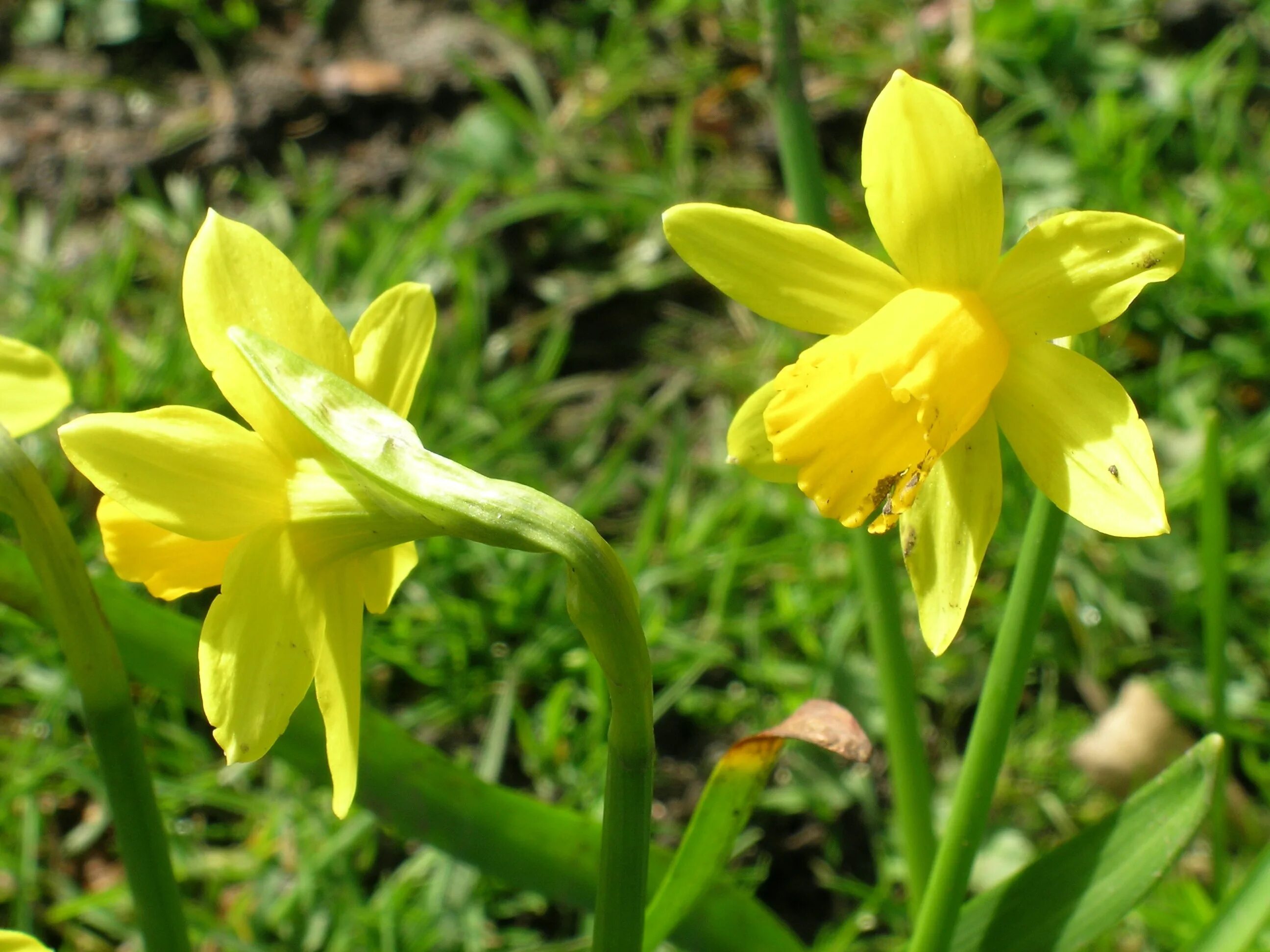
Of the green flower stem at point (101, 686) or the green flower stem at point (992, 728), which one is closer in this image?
the green flower stem at point (101, 686)

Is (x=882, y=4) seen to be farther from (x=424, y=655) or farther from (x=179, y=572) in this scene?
(x=179, y=572)

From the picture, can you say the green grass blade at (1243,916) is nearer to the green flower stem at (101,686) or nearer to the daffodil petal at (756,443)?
the daffodil petal at (756,443)

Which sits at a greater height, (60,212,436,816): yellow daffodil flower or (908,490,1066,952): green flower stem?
(60,212,436,816): yellow daffodil flower

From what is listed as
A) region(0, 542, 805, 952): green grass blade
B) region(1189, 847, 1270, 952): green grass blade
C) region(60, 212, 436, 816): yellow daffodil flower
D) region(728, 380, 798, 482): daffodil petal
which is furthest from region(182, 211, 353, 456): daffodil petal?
region(1189, 847, 1270, 952): green grass blade

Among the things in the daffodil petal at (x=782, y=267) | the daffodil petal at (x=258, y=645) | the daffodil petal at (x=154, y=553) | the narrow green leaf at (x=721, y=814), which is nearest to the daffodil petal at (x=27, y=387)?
the daffodil petal at (x=154, y=553)

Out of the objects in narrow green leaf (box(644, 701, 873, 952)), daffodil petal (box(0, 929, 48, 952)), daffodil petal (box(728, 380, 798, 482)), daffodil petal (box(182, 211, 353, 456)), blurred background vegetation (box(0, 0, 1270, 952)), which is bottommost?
blurred background vegetation (box(0, 0, 1270, 952))

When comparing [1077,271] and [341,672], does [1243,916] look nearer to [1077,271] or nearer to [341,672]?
[1077,271]

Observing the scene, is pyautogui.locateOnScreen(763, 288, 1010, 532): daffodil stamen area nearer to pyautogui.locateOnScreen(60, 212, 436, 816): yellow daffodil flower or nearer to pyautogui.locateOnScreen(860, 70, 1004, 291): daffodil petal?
pyautogui.locateOnScreen(860, 70, 1004, 291): daffodil petal

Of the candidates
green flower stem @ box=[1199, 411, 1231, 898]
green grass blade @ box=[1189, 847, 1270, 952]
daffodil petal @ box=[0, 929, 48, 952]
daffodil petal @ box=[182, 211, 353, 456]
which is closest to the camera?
daffodil petal @ box=[0, 929, 48, 952]
